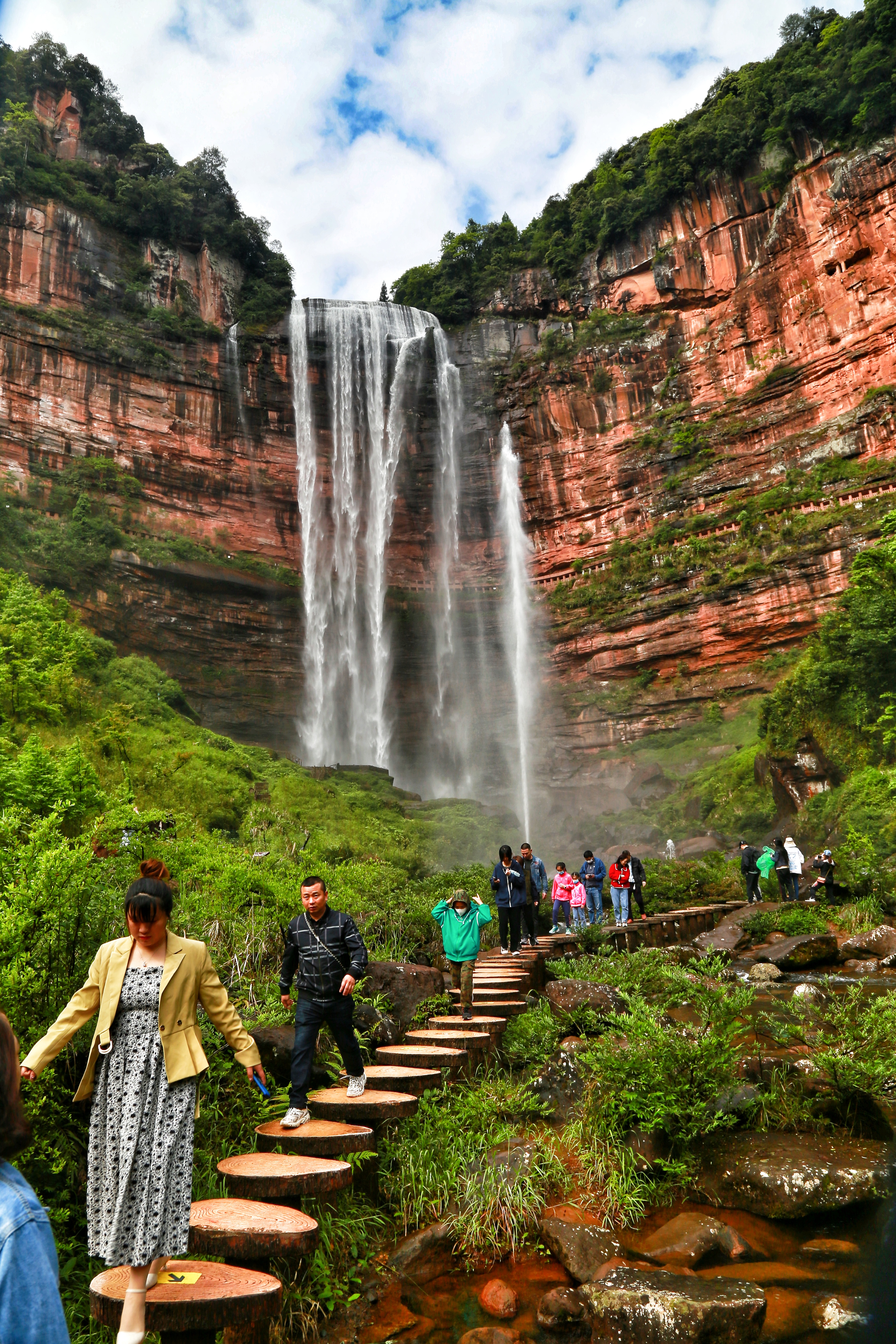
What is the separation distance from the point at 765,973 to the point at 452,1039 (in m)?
5.12

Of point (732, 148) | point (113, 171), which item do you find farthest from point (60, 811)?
point (113, 171)

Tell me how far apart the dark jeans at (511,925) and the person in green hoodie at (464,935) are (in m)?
2.68

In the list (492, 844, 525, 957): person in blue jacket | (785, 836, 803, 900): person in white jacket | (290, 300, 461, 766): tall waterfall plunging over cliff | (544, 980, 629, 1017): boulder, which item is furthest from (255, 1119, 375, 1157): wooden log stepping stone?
(290, 300, 461, 766): tall waterfall plunging over cliff

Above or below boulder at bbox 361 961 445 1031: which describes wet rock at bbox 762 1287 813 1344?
below

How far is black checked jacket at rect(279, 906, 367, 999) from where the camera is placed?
13.1 feet

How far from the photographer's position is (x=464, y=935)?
234 inches

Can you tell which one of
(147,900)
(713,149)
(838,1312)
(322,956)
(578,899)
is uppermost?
(713,149)

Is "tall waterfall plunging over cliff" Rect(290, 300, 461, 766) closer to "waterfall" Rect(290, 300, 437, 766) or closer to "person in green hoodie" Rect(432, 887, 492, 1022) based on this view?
"waterfall" Rect(290, 300, 437, 766)

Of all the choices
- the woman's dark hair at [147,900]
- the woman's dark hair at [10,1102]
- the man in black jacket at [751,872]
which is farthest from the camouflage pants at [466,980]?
the man in black jacket at [751,872]

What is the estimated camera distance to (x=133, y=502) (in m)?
29.8

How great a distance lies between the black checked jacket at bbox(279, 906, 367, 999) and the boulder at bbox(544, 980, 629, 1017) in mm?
3111

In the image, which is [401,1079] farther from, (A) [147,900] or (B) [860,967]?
(B) [860,967]

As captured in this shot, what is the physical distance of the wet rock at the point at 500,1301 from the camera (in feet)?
11.3

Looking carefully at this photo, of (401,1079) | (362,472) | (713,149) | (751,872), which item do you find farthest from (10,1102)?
(713,149)
